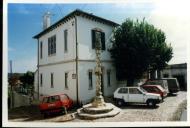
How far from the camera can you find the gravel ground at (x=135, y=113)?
7.33 m

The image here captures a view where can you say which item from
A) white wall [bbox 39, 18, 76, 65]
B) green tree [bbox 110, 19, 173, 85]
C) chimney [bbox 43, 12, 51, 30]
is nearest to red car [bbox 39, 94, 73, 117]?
white wall [bbox 39, 18, 76, 65]

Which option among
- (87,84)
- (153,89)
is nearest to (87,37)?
(87,84)

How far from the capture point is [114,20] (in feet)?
25.4

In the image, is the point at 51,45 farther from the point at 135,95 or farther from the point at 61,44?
the point at 135,95

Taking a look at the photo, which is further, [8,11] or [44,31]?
[44,31]

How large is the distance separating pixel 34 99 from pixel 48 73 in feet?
2.55

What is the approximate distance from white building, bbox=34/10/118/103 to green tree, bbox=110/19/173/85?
0.77 feet

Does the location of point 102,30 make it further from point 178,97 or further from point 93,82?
point 178,97

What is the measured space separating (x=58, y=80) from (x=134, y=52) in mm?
2153

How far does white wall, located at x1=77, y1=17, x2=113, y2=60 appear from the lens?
26.0 feet

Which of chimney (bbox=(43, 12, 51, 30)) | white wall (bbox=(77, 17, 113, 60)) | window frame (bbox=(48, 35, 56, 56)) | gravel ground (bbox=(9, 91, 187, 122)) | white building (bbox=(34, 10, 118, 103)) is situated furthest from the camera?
window frame (bbox=(48, 35, 56, 56))

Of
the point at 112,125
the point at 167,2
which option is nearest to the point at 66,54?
the point at 112,125

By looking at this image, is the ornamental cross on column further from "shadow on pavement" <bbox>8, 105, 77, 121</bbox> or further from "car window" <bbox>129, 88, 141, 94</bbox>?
"car window" <bbox>129, 88, 141, 94</bbox>

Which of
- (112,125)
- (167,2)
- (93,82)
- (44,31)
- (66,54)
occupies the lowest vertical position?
(112,125)
